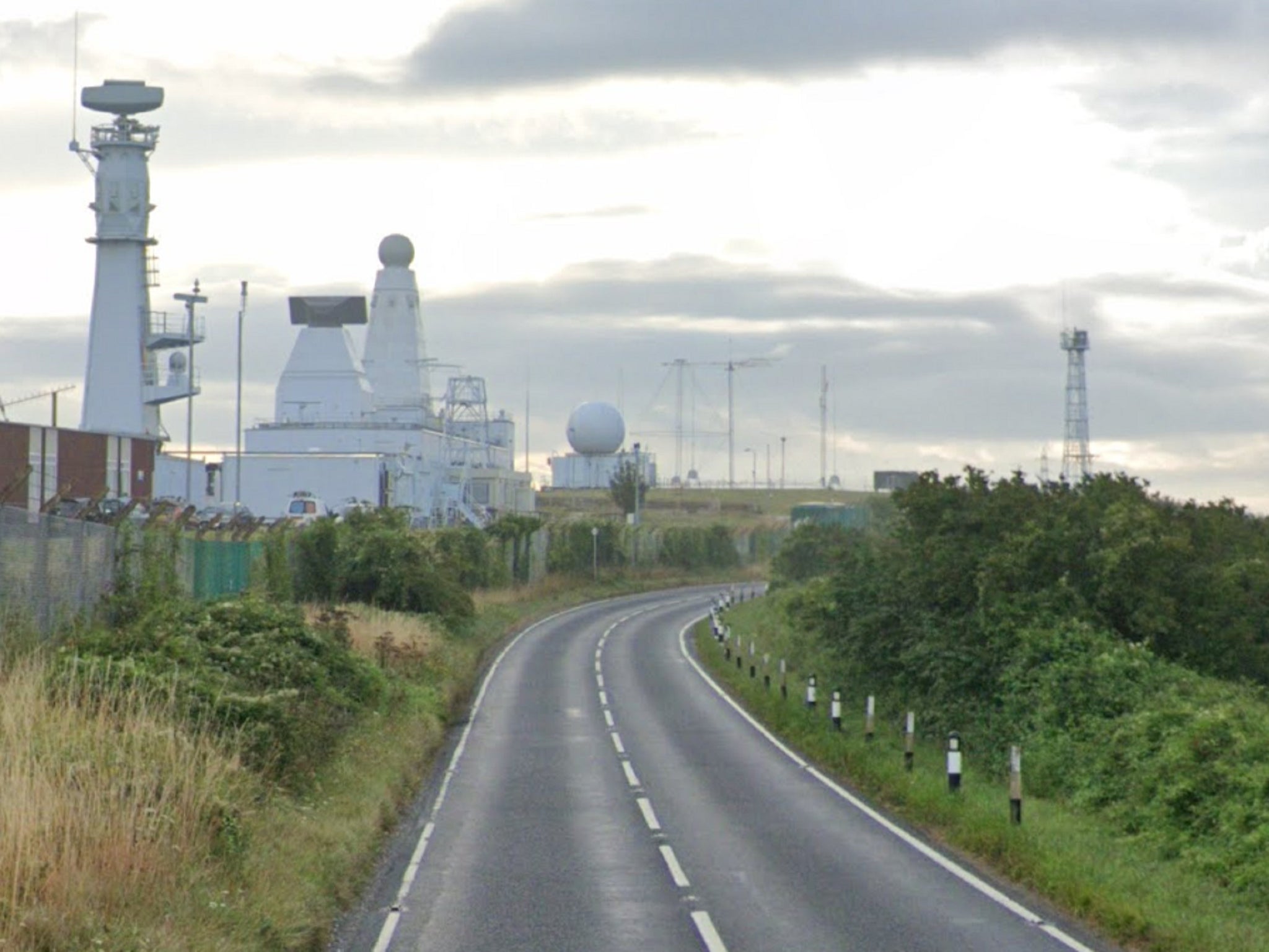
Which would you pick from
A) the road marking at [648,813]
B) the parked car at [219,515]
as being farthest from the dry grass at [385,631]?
the road marking at [648,813]

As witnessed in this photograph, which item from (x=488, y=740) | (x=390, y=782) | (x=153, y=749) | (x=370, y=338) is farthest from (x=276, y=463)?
(x=153, y=749)

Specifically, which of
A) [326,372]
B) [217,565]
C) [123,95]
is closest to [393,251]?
[326,372]

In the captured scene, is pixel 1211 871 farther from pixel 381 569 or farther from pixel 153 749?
pixel 381 569

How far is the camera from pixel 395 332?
392ft

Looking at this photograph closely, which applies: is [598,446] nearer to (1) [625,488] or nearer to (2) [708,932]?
(1) [625,488]

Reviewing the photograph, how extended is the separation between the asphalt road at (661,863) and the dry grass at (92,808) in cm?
175

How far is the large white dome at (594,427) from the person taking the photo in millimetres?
152125

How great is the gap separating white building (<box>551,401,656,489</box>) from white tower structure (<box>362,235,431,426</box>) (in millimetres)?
29352

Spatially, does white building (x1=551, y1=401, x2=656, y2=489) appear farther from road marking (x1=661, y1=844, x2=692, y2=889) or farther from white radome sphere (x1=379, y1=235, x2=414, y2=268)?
road marking (x1=661, y1=844, x2=692, y2=889)

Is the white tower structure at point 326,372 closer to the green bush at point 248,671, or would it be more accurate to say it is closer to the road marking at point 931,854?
the road marking at point 931,854

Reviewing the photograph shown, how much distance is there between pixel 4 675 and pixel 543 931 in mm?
6538

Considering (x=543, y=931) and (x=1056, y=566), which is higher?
(x=1056, y=566)

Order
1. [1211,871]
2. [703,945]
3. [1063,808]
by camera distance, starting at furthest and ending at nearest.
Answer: [1063,808] → [1211,871] → [703,945]

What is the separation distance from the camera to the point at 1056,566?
29406 mm
